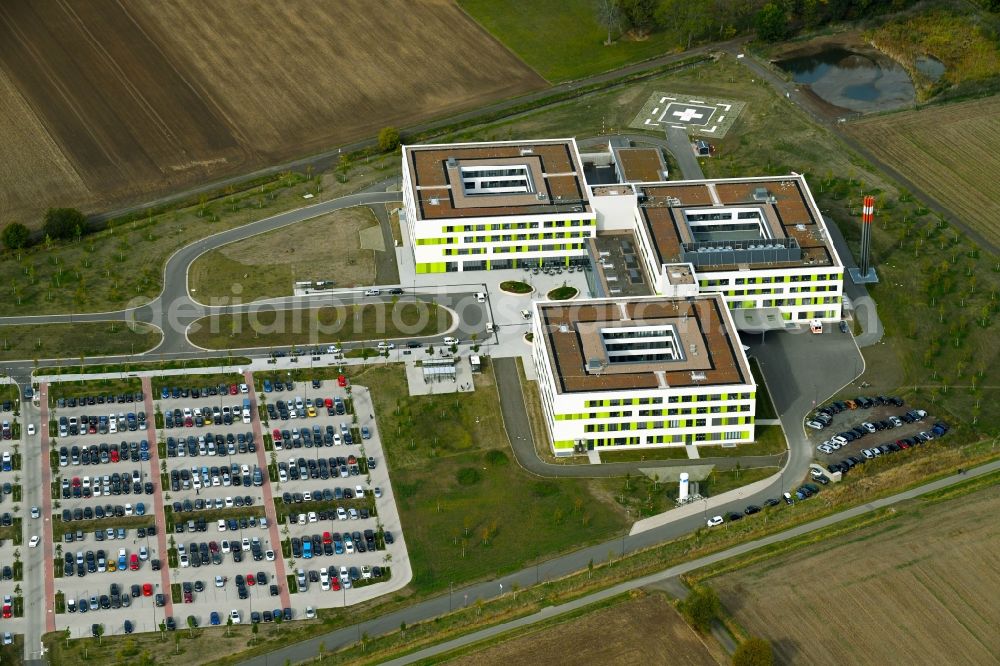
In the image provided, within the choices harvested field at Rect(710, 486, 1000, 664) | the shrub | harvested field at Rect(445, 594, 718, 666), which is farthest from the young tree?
the shrub

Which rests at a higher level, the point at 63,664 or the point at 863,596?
the point at 63,664

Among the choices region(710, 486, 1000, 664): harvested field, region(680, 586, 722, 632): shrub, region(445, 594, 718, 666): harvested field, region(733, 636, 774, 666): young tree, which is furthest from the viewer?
region(680, 586, 722, 632): shrub

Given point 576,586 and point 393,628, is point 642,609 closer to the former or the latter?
point 576,586

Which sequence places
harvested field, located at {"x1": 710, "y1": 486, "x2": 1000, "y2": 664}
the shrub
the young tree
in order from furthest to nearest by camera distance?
the shrub, harvested field, located at {"x1": 710, "y1": 486, "x2": 1000, "y2": 664}, the young tree

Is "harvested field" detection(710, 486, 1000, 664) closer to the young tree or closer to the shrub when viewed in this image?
the shrub

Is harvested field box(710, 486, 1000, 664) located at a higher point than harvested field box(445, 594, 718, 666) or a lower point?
lower

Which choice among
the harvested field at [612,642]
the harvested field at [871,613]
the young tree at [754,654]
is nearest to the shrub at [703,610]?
the harvested field at [612,642]

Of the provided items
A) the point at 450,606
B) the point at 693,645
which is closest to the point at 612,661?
the point at 693,645
